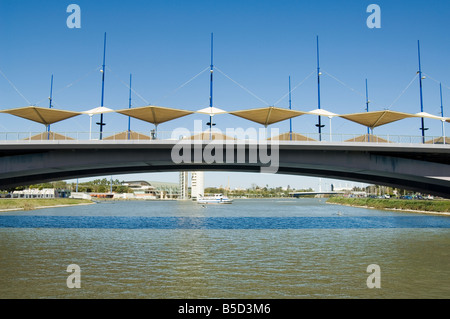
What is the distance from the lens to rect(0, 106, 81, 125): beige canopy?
105 ft

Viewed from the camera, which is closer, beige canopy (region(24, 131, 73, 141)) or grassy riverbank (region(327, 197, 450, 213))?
beige canopy (region(24, 131, 73, 141))

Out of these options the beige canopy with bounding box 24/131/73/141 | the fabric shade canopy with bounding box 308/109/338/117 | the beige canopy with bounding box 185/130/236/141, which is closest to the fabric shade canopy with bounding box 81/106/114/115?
the beige canopy with bounding box 24/131/73/141

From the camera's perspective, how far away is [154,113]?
32.8 m

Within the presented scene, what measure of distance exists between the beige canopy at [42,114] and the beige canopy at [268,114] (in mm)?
15406

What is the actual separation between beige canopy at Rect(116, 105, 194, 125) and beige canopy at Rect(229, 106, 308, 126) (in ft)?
17.0

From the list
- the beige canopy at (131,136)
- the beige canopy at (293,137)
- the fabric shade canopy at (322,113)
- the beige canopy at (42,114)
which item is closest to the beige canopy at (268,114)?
the fabric shade canopy at (322,113)

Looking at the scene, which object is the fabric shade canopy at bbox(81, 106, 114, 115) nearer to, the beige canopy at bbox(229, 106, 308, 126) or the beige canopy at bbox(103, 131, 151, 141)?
the beige canopy at bbox(103, 131, 151, 141)

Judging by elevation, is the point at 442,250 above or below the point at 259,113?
below

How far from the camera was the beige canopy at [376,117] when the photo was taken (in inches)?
1305

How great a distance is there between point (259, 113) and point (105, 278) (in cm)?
2209

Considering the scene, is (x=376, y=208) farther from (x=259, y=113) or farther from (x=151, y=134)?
(x=151, y=134)

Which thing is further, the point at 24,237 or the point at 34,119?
the point at 34,119
